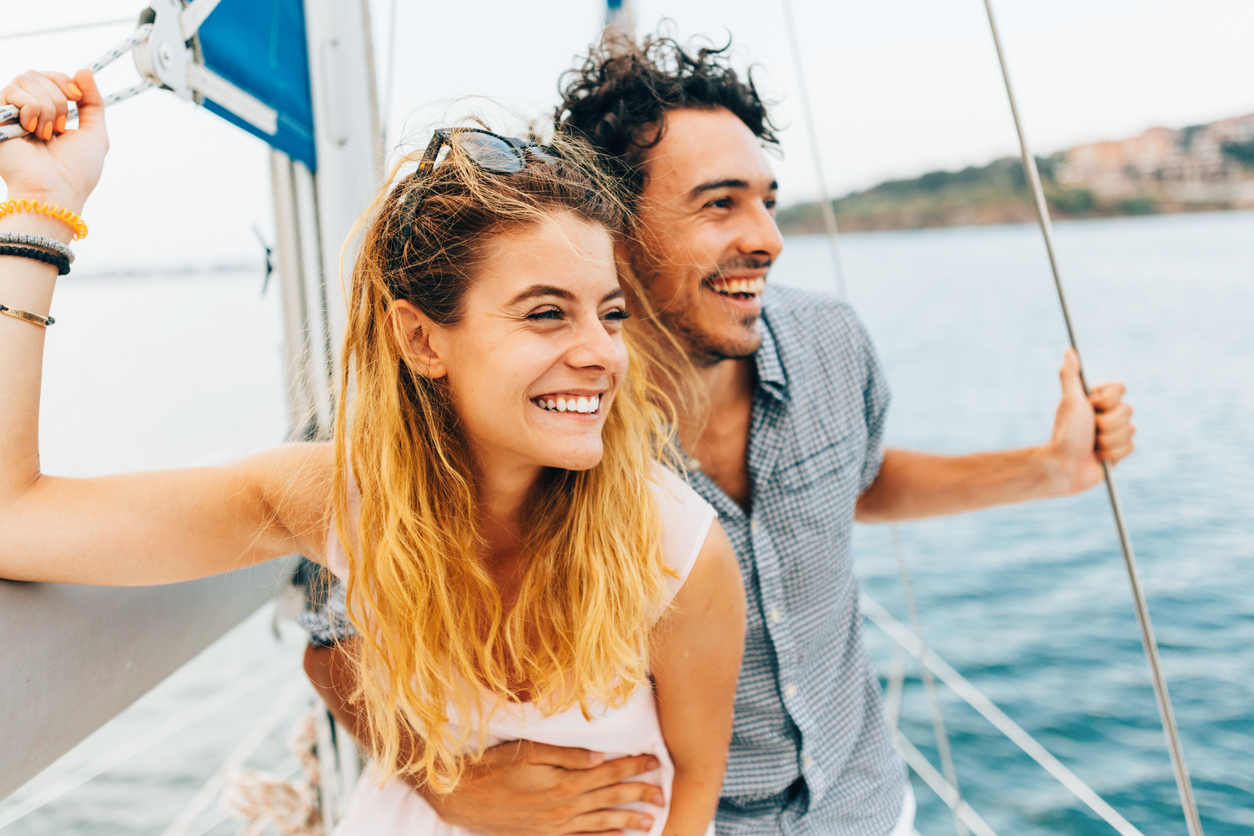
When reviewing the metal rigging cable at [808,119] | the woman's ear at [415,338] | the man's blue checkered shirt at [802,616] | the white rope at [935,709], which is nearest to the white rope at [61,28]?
the woman's ear at [415,338]

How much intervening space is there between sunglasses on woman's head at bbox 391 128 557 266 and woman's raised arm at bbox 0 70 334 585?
32cm

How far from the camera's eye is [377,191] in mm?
1063

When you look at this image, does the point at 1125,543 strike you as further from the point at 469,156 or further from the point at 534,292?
the point at 469,156

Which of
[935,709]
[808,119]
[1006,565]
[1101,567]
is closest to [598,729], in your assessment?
[935,709]

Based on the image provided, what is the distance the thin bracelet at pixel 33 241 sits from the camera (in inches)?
29.2

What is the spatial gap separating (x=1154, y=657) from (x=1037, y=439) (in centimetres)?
1630

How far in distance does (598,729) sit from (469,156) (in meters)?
0.79

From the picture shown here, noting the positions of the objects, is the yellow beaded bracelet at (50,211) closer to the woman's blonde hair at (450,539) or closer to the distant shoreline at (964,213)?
the woman's blonde hair at (450,539)

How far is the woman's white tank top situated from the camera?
3.52 feet

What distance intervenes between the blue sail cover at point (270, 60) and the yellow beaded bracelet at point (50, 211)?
0.40m

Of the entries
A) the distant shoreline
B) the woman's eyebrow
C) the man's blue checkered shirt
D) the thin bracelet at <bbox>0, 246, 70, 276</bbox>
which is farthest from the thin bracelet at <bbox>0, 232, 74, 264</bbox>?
the distant shoreline

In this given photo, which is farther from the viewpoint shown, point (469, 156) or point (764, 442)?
point (764, 442)

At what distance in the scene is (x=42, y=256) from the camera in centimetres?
76

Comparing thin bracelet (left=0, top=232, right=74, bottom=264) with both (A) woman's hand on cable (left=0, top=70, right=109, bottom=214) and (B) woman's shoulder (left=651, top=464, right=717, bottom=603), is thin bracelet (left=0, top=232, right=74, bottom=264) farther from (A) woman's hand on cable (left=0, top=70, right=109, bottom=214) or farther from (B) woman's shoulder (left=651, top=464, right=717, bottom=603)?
(B) woman's shoulder (left=651, top=464, right=717, bottom=603)
